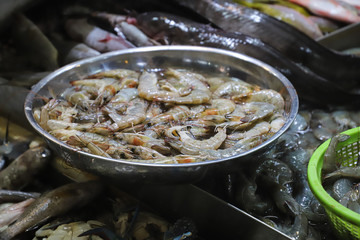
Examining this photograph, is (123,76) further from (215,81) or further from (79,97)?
(215,81)

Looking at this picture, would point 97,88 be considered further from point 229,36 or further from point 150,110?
point 229,36

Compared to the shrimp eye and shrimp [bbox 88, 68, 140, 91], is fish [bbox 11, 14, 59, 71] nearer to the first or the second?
shrimp [bbox 88, 68, 140, 91]

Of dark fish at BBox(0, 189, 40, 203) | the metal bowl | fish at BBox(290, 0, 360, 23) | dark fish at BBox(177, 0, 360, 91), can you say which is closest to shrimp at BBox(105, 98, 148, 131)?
the metal bowl

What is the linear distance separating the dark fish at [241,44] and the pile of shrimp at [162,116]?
1.91 feet

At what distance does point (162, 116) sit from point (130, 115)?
198 mm

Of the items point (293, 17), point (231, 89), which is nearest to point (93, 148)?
point (231, 89)

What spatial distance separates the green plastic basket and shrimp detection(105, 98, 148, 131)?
3.40ft

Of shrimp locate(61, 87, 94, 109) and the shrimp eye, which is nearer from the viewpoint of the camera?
the shrimp eye

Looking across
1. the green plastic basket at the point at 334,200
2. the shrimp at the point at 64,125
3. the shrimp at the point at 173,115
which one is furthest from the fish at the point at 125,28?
the green plastic basket at the point at 334,200

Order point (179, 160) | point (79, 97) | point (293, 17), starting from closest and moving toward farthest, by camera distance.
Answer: point (179, 160) < point (79, 97) < point (293, 17)

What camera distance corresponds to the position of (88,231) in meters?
2.11

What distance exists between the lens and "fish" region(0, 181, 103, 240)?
2.30 m

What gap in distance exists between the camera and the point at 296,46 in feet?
→ 11.5

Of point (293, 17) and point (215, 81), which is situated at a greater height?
point (293, 17)
